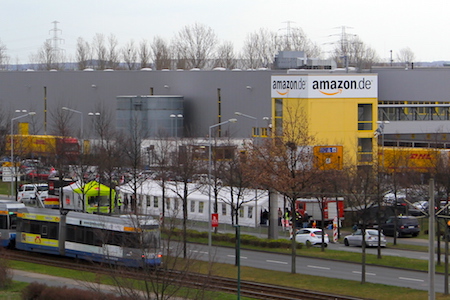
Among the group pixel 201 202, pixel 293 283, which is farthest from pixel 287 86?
pixel 293 283

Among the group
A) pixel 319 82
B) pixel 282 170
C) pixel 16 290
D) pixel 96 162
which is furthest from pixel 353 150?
pixel 16 290

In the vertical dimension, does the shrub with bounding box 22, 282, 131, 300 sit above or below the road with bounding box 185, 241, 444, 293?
above

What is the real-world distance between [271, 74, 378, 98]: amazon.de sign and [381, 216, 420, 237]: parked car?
17848mm

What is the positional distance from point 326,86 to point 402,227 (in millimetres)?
18862

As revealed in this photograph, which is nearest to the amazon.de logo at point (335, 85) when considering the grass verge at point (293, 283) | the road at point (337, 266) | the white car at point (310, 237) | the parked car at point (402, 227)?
the parked car at point (402, 227)

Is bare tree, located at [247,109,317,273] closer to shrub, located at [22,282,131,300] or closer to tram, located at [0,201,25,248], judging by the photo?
shrub, located at [22,282,131,300]

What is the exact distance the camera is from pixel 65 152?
175ft

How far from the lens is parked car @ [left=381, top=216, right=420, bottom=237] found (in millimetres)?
45281

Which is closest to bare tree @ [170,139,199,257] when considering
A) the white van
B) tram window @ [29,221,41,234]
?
tram window @ [29,221,41,234]

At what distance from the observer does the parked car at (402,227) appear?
45.3 metres

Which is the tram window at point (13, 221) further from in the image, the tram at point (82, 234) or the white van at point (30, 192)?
the white van at point (30, 192)

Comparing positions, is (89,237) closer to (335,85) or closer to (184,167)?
(184,167)

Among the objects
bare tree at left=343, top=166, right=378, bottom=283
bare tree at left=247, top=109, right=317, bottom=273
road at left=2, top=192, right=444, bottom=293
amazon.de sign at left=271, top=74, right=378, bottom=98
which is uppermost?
amazon.de sign at left=271, top=74, right=378, bottom=98

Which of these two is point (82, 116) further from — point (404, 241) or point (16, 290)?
point (16, 290)
